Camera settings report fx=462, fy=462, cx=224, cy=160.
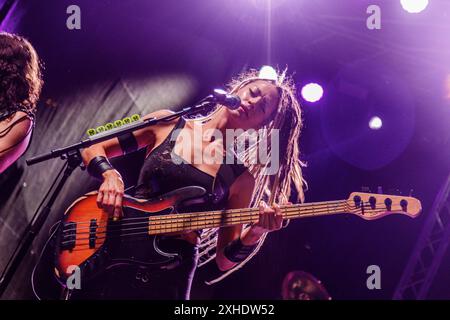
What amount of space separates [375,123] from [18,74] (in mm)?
2402

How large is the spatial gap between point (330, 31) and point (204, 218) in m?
1.77

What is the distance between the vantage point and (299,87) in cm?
313

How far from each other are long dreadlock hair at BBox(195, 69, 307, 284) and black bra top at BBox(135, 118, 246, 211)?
255 mm

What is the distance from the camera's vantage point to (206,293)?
281cm

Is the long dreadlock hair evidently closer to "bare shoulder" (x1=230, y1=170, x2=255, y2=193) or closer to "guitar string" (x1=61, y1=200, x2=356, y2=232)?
"bare shoulder" (x1=230, y1=170, x2=255, y2=193)

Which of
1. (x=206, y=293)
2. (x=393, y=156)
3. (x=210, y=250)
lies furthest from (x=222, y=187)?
(x=393, y=156)

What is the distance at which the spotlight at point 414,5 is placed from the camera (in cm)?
325

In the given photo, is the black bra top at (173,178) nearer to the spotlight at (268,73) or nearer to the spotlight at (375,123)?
the spotlight at (268,73)

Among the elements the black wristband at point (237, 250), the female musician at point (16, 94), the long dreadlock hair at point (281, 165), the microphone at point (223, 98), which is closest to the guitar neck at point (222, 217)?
the black wristband at point (237, 250)

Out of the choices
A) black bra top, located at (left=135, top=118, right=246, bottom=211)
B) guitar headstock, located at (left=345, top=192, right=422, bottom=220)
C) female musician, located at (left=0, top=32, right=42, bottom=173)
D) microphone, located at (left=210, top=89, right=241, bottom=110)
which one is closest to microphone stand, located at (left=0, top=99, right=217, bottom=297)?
microphone, located at (left=210, top=89, right=241, bottom=110)

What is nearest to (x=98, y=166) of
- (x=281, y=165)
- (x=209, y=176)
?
(x=209, y=176)
